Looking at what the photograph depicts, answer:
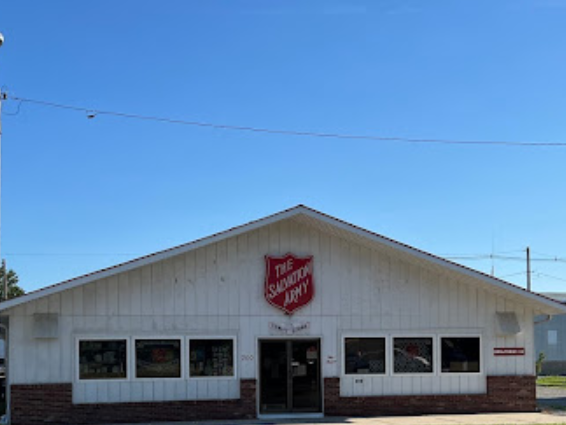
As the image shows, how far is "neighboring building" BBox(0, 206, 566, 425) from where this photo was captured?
17.5 m

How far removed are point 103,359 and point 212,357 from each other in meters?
2.37

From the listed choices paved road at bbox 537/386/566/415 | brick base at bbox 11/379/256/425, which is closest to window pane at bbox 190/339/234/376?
brick base at bbox 11/379/256/425

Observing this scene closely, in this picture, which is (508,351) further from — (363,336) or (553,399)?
(553,399)

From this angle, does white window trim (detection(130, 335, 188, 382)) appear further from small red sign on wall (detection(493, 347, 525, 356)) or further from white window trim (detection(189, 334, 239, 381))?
small red sign on wall (detection(493, 347, 525, 356))

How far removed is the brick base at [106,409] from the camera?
17.2 m

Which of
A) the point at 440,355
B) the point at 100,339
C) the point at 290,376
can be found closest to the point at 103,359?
the point at 100,339

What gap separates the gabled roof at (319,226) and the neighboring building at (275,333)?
0.12 feet

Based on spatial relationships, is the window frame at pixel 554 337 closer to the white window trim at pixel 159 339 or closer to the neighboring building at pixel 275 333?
the neighboring building at pixel 275 333

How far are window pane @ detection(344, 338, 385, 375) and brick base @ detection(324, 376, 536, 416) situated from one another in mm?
550

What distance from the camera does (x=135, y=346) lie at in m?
17.9

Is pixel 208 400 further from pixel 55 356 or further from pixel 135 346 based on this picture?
pixel 55 356

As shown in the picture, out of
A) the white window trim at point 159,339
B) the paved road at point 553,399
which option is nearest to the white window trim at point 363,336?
the white window trim at point 159,339

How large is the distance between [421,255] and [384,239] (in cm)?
91

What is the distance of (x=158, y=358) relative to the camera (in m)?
18.0
